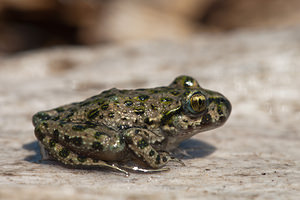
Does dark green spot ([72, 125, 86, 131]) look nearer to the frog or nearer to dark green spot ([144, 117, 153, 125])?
the frog

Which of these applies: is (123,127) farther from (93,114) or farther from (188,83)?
(188,83)

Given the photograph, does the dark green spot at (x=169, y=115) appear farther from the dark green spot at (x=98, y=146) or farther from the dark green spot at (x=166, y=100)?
Result: the dark green spot at (x=98, y=146)

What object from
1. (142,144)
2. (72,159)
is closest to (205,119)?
(142,144)

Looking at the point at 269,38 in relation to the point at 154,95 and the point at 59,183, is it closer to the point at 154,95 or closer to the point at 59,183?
the point at 154,95

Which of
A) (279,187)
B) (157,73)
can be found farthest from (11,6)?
(279,187)

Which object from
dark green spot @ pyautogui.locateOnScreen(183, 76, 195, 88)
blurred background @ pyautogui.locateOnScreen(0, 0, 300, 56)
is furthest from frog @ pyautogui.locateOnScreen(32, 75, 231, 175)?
blurred background @ pyautogui.locateOnScreen(0, 0, 300, 56)

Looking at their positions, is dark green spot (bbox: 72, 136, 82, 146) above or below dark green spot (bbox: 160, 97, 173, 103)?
below
